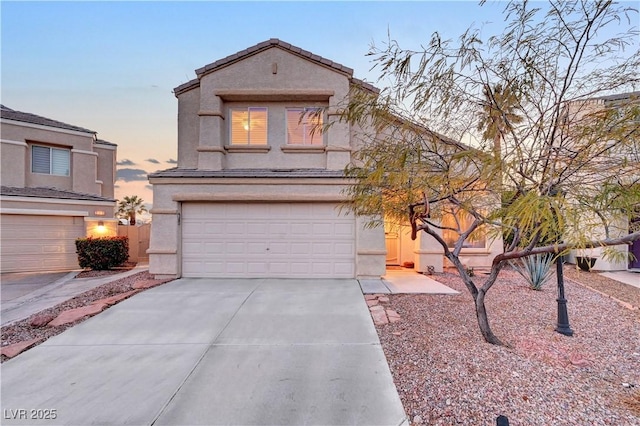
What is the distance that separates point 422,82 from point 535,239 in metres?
2.40

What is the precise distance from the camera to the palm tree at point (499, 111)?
3640 millimetres

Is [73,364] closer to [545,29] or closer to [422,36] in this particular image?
[422,36]

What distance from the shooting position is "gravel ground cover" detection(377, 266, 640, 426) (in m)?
2.78

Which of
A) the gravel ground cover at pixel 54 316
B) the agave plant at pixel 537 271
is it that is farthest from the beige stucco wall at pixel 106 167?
the agave plant at pixel 537 271

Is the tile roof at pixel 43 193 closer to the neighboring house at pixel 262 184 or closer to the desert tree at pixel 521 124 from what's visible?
the neighboring house at pixel 262 184

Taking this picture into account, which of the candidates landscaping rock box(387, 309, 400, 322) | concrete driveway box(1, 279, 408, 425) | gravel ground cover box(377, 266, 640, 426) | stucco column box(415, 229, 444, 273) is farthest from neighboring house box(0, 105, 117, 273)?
gravel ground cover box(377, 266, 640, 426)

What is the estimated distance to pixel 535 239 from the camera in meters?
3.36

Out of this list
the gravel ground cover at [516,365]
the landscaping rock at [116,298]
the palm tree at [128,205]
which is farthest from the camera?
the palm tree at [128,205]

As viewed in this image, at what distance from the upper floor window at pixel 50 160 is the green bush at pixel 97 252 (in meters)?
4.86

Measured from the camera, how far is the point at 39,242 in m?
11.8

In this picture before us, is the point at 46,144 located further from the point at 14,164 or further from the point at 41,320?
the point at 41,320

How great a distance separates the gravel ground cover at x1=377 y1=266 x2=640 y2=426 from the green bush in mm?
11813

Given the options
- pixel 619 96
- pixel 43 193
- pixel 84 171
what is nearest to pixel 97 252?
pixel 43 193

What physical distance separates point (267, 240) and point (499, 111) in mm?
7123
